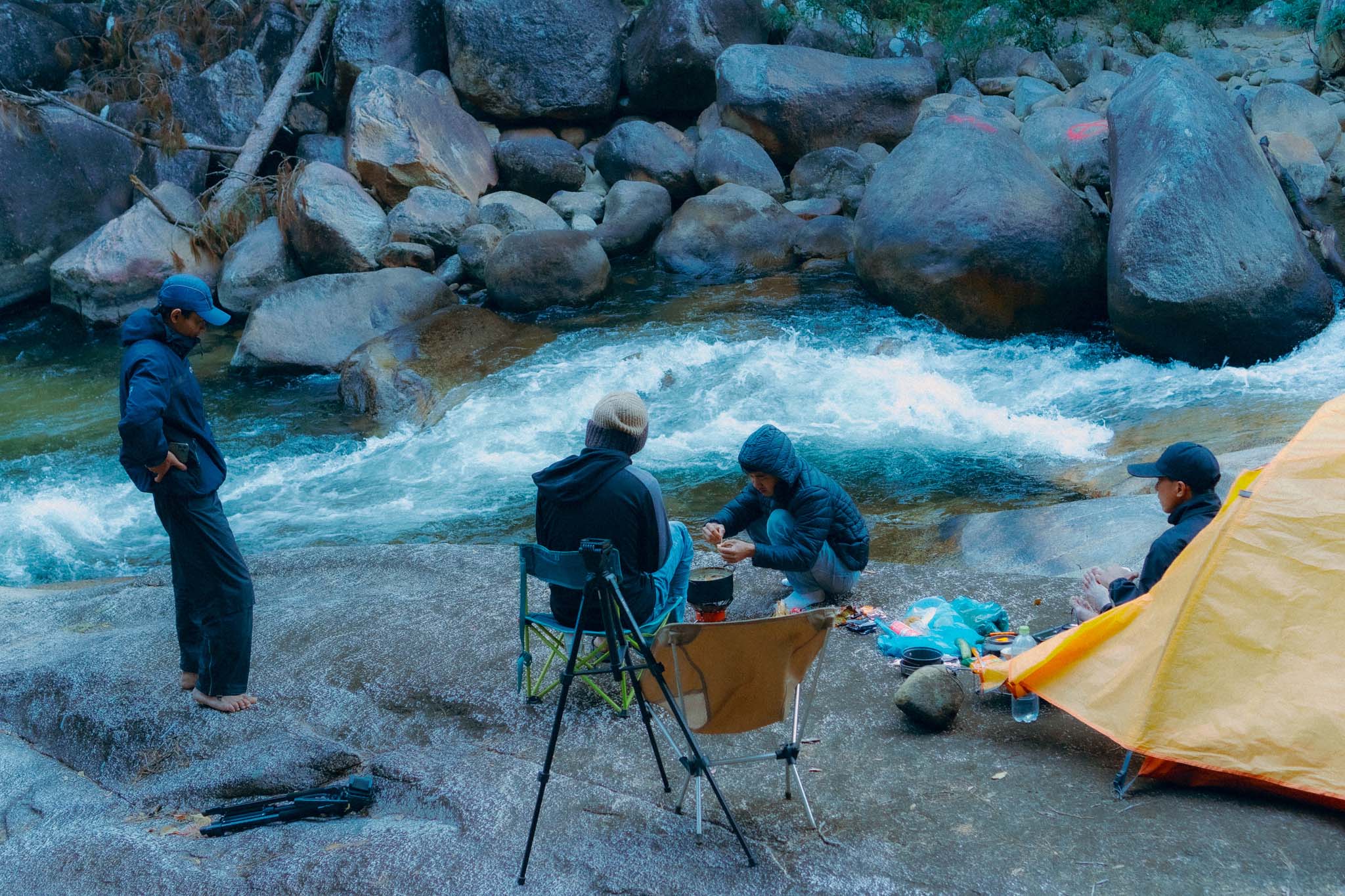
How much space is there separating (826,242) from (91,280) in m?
9.41

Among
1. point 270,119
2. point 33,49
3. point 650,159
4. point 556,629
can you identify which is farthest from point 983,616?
point 33,49

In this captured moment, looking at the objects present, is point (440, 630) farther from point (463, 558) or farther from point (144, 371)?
point (144, 371)

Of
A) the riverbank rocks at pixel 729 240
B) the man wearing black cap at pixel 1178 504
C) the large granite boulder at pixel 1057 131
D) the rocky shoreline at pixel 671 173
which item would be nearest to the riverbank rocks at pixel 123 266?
the rocky shoreline at pixel 671 173

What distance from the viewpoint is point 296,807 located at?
3453 mm

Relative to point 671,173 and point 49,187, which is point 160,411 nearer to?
point 671,173

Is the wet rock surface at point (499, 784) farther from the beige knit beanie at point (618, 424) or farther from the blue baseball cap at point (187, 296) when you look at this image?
the blue baseball cap at point (187, 296)

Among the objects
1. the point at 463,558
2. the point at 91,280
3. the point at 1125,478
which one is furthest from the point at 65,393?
the point at 1125,478

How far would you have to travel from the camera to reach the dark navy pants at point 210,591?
402cm

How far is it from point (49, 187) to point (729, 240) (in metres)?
9.48

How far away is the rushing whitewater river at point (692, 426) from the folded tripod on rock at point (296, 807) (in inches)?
151

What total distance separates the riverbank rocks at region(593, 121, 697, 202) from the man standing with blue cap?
1133cm

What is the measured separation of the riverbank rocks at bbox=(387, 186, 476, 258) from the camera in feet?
43.4

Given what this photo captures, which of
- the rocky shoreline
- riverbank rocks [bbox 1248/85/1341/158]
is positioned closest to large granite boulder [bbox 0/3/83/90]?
the rocky shoreline

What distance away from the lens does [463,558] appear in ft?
19.4
